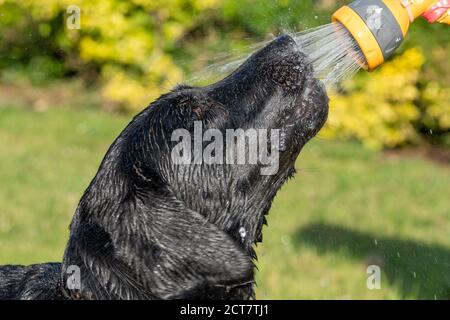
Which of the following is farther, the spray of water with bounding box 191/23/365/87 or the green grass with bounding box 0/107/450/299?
the green grass with bounding box 0/107/450/299

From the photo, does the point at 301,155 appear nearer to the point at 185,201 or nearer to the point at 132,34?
the point at 132,34

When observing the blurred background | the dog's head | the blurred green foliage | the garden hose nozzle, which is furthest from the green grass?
the garden hose nozzle

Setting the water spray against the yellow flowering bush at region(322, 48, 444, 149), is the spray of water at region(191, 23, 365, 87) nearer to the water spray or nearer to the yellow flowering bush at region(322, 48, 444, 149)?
the water spray

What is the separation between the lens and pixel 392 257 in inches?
283

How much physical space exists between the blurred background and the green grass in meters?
0.02

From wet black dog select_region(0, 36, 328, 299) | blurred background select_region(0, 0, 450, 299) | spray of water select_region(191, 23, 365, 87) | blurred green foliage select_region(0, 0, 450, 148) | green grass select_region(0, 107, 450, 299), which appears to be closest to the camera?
wet black dog select_region(0, 36, 328, 299)

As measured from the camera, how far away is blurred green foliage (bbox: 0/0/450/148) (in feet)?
32.5

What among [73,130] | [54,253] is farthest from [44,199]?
[73,130]

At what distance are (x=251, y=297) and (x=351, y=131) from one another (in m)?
7.29

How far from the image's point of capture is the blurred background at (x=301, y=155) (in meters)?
7.04

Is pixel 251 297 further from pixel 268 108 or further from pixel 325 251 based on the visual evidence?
pixel 325 251

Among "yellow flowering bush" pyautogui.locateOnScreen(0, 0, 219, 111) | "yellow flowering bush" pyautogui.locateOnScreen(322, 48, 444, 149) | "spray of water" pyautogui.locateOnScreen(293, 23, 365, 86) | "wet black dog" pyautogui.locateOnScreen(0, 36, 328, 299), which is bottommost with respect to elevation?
"wet black dog" pyautogui.locateOnScreen(0, 36, 328, 299)

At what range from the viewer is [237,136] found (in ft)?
11.4

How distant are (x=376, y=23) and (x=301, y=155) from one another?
6568 millimetres
